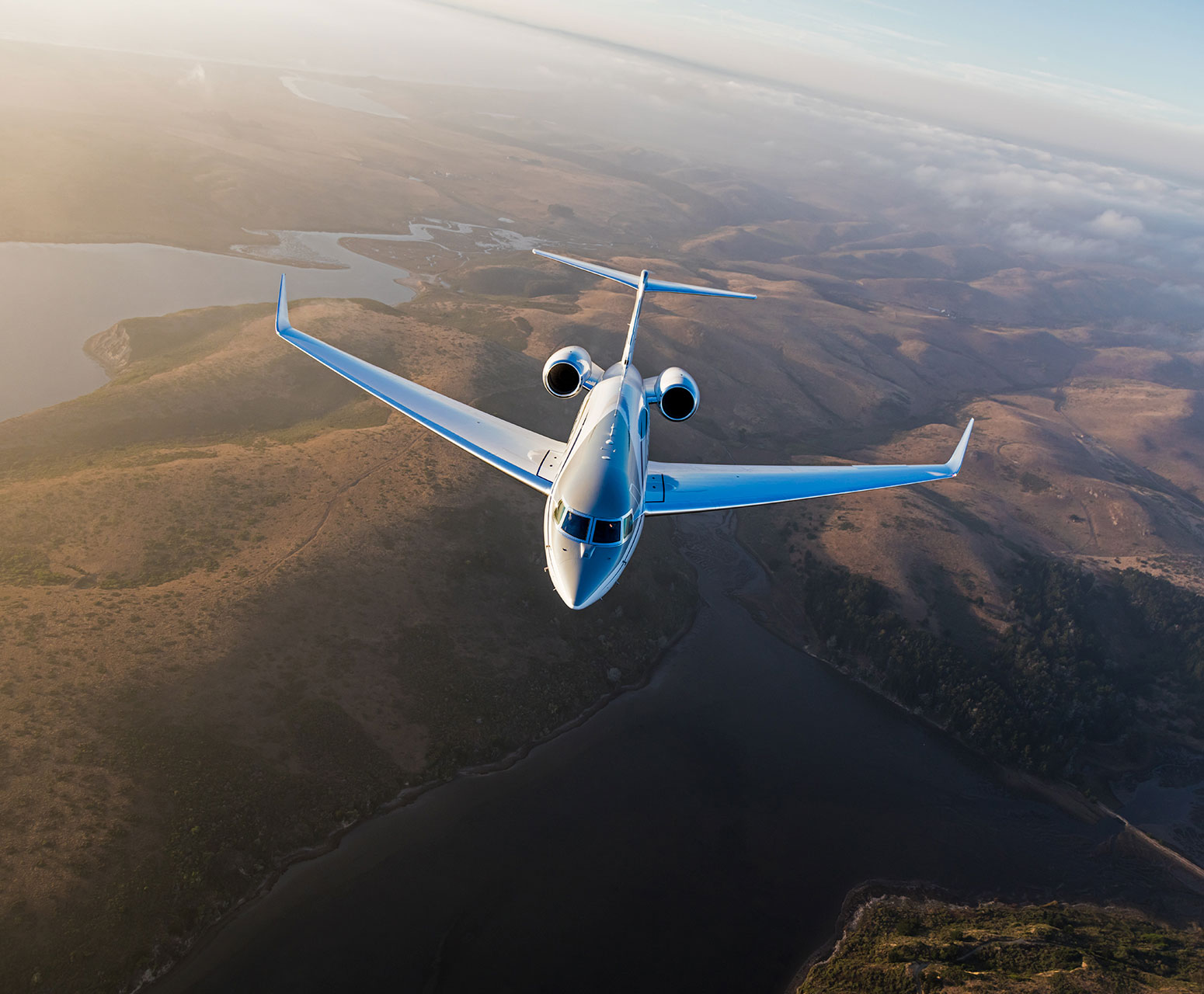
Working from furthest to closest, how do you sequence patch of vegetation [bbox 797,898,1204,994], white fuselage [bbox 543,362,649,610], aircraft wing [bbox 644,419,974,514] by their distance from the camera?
1. aircraft wing [bbox 644,419,974,514]
2. patch of vegetation [bbox 797,898,1204,994]
3. white fuselage [bbox 543,362,649,610]

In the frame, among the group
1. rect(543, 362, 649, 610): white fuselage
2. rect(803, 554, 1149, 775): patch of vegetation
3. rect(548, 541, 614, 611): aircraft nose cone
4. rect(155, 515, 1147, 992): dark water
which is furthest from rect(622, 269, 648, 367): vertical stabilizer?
rect(803, 554, 1149, 775): patch of vegetation

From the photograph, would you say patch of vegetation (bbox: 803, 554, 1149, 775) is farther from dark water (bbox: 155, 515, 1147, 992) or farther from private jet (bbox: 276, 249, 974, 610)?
private jet (bbox: 276, 249, 974, 610)

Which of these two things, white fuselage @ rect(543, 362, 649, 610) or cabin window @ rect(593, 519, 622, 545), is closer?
white fuselage @ rect(543, 362, 649, 610)

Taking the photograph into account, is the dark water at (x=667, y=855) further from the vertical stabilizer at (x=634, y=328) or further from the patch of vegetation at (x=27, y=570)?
the vertical stabilizer at (x=634, y=328)

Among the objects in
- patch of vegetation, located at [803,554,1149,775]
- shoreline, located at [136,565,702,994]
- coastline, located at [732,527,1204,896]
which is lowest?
coastline, located at [732,527,1204,896]

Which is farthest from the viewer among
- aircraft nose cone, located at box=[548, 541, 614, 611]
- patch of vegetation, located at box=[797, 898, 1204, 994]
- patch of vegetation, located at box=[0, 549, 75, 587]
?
patch of vegetation, located at box=[0, 549, 75, 587]

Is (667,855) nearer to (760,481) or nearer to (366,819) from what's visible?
(366,819)
